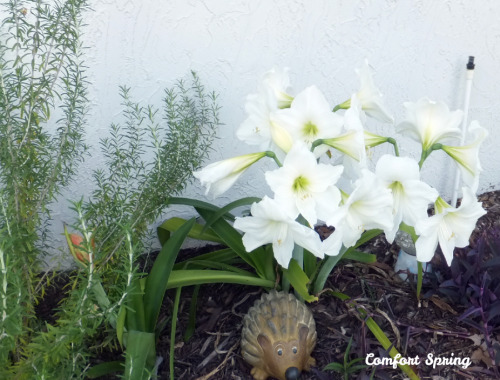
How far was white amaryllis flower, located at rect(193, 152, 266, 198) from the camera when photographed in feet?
5.71

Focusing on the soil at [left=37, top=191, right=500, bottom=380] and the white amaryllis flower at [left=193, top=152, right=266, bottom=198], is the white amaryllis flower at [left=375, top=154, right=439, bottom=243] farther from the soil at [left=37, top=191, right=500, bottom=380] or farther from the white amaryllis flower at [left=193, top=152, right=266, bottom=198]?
the soil at [left=37, top=191, right=500, bottom=380]

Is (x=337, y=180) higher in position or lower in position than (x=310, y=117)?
lower

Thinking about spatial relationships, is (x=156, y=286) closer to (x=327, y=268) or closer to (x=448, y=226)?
(x=327, y=268)

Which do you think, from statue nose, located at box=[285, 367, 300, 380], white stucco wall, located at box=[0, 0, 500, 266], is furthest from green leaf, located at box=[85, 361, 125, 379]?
white stucco wall, located at box=[0, 0, 500, 266]

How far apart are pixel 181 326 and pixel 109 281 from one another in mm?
376

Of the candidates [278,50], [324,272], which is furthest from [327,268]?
[278,50]

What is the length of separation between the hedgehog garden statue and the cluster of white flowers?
1.17ft

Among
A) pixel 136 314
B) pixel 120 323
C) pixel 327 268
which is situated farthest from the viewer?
pixel 327 268

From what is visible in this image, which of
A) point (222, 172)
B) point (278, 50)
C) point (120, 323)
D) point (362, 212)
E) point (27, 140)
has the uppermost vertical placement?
point (278, 50)

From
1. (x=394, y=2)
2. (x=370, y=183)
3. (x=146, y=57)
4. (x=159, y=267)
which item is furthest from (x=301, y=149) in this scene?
(x=394, y=2)

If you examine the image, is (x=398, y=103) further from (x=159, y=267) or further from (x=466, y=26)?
(x=159, y=267)

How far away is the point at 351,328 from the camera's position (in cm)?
227

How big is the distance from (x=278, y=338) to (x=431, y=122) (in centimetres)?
89

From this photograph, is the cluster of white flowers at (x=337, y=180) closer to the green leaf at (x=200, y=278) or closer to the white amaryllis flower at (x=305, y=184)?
the white amaryllis flower at (x=305, y=184)
